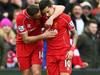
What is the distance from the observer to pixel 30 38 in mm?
9398

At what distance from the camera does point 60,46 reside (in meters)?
9.22

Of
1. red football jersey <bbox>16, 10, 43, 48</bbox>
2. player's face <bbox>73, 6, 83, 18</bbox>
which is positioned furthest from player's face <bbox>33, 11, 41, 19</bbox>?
player's face <bbox>73, 6, 83, 18</bbox>

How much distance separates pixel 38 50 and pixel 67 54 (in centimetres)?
97

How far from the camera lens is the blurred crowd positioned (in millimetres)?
11906

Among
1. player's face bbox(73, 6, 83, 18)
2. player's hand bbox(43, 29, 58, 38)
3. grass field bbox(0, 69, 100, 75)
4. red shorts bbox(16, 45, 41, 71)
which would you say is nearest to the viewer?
player's hand bbox(43, 29, 58, 38)

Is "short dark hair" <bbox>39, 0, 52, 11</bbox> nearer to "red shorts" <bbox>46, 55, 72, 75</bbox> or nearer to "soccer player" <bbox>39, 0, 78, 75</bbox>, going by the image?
"soccer player" <bbox>39, 0, 78, 75</bbox>

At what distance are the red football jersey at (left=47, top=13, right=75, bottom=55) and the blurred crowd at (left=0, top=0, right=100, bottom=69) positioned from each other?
95.0 inches

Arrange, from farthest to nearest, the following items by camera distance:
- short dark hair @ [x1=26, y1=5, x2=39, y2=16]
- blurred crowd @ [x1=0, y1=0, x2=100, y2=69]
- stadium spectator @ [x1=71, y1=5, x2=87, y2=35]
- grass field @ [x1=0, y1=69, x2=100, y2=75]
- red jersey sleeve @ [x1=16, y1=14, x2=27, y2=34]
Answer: stadium spectator @ [x1=71, y1=5, x2=87, y2=35], blurred crowd @ [x1=0, y1=0, x2=100, y2=69], grass field @ [x1=0, y1=69, x2=100, y2=75], red jersey sleeve @ [x1=16, y1=14, x2=27, y2=34], short dark hair @ [x1=26, y1=5, x2=39, y2=16]

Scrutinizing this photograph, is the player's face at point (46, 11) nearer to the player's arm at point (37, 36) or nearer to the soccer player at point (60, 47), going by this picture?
the soccer player at point (60, 47)

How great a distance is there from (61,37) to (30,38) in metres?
0.62

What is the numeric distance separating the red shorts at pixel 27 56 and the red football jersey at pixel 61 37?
2.01ft

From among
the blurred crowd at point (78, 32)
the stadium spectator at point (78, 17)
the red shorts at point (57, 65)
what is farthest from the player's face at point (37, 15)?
the stadium spectator at point (78, 17)

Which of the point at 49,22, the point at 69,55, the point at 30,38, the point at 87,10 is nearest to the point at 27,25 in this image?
the point at 30,38

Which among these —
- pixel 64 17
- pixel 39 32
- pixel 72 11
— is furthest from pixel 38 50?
pixel 72 11
